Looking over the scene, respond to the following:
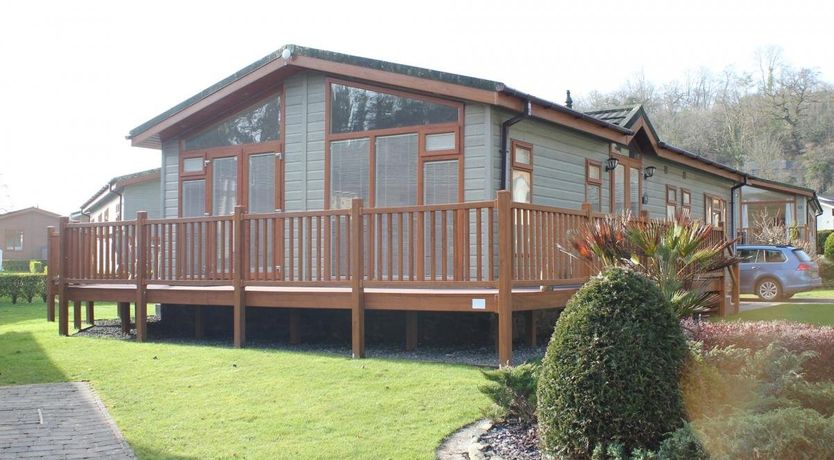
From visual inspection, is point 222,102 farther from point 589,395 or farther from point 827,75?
point 827,75

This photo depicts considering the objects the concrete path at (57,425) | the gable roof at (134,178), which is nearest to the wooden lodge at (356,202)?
the concrete path at (57,425)

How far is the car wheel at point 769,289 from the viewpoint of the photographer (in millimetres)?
18328

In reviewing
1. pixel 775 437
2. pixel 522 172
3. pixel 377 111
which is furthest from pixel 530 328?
pixel 775 437

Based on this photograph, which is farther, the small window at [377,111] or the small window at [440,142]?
the small window at [377,111]

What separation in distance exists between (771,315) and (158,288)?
1031 centimetres

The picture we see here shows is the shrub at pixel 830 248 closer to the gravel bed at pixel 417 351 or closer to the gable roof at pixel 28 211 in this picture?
the gravel bed at pixel 417 351

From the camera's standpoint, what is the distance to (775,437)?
11.8 ft

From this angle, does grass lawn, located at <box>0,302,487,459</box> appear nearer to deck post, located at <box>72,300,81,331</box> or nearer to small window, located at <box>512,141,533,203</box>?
deck post, located at <box>72,300,81,331</box>

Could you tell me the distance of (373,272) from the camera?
8.79m

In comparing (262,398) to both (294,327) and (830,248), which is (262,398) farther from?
(830,248)

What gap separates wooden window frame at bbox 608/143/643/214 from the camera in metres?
14.0

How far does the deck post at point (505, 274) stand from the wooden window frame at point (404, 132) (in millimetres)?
2163

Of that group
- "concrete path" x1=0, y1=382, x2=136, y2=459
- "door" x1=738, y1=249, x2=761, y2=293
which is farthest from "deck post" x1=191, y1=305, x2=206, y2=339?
"door" x1=738, y1=249, x2=761, y2=293

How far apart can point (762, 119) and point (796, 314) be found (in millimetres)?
45114
